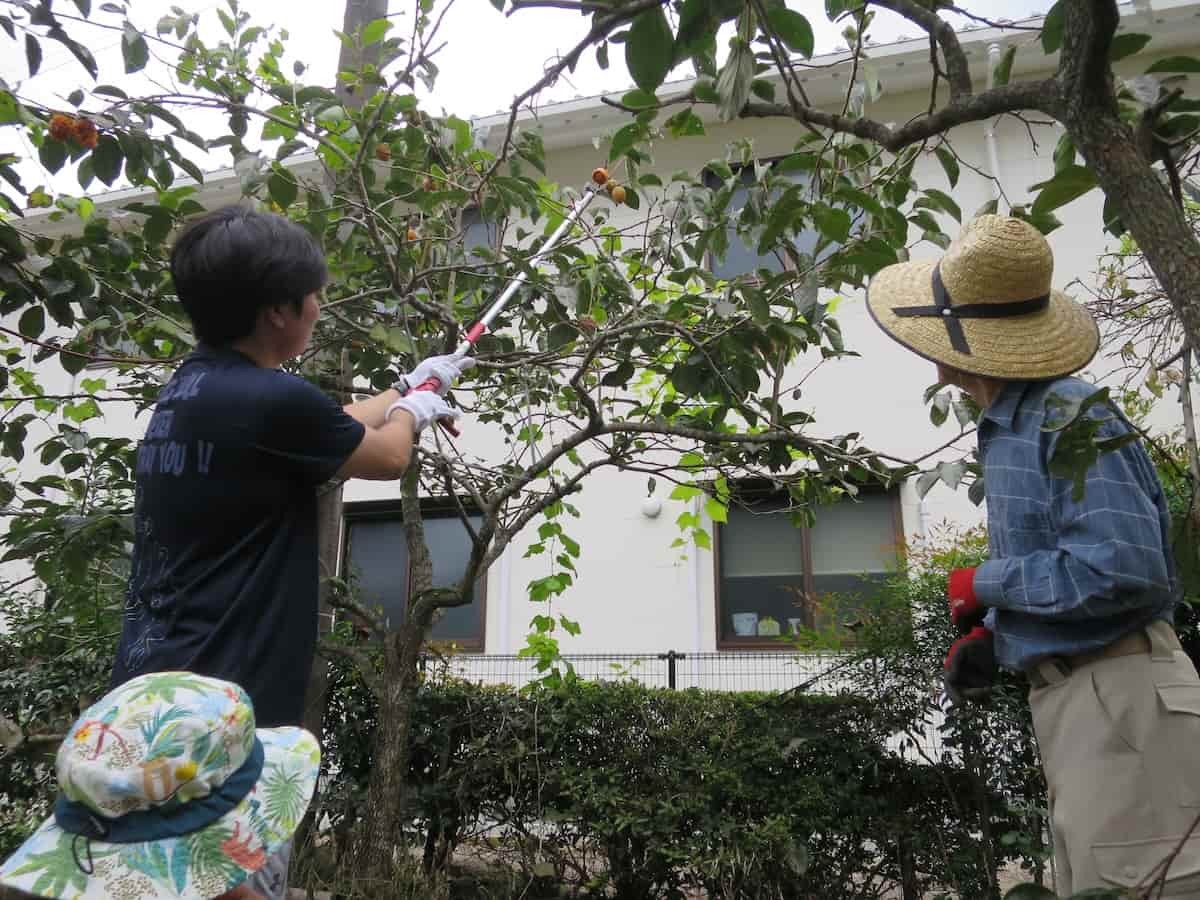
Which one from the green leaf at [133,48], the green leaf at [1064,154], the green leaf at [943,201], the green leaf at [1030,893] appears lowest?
the green leaf at [1030,893]

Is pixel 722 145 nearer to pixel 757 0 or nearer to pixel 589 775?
pixel 589 775

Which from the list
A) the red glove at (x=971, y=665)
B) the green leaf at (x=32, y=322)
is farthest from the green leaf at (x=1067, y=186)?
the green leaf at (x=32, y=322)

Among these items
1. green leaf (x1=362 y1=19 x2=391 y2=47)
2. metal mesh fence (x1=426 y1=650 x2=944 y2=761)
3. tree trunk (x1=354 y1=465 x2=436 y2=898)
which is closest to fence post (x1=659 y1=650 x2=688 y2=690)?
metal mesh fence (x1=426 y1=650 x2=944 y2=761)

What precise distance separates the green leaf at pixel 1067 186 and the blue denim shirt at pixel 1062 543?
354 millimetres

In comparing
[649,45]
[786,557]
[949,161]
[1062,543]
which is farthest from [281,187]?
[786,557]

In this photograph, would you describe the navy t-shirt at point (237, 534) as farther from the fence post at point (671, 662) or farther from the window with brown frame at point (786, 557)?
the window with brown frame at point (786, 557)

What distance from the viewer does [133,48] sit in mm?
2479

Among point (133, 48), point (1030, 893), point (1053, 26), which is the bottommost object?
point (1030, 893)

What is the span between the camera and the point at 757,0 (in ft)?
4.52

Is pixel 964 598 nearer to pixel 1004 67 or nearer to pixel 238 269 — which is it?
pixel 1004 67

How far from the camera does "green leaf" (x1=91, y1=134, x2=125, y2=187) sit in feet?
8.32

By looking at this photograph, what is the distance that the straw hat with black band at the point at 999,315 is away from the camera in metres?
1.83

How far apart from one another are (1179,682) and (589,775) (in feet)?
8.13

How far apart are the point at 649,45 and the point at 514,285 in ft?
5.10
